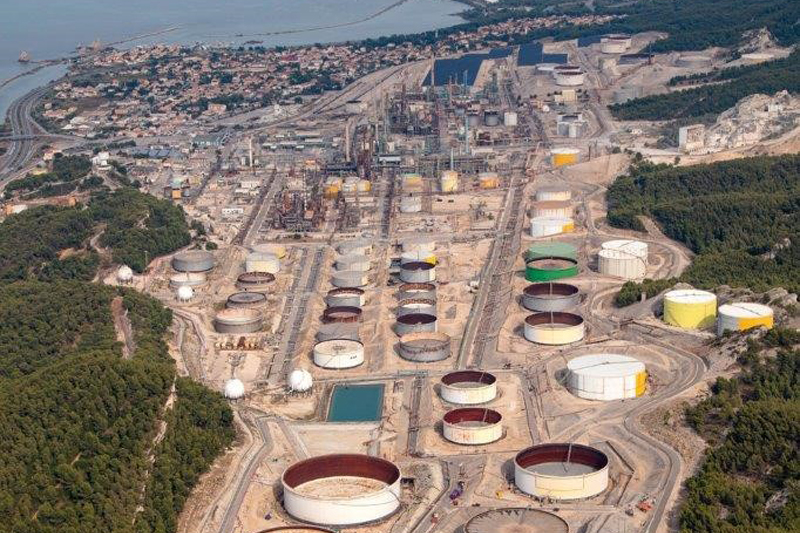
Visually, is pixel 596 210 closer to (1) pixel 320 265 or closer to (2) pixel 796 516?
(1) pixel 320 265

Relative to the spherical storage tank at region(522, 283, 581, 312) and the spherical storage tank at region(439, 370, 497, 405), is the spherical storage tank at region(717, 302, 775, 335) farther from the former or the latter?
the spherical storage tank at region(439, 370, 497, 405)

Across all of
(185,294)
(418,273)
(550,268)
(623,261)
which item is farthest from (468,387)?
(185,294)

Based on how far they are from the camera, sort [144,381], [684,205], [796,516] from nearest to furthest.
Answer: [796,516]
[144,381]
[684,205]

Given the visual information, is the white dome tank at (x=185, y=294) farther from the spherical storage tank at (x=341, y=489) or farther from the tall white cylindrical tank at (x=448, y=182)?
the spherical storage tank at (x=341, y=489)

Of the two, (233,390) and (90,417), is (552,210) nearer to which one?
(233,390)

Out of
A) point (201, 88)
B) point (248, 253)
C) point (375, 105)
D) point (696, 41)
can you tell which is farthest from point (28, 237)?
point (696, 41)

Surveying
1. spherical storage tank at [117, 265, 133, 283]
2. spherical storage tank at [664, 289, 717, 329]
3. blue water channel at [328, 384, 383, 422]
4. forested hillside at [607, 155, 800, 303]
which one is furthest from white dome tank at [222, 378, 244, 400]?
forested hillside at [607, 155, 800, 303]
